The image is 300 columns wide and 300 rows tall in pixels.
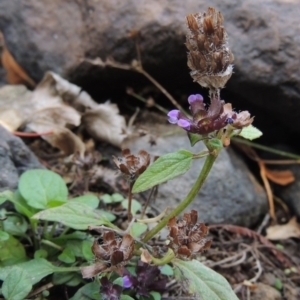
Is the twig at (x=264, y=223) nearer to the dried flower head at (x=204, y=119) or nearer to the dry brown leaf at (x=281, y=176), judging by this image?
the dry brown leaf at (x=281, y=176)

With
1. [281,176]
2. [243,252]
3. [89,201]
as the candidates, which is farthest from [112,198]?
[281,176]

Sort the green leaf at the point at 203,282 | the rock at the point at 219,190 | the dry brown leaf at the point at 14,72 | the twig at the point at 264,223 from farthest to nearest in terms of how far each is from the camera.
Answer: the dry brown leaf at the point at 14,72, the twig at the point at 264,223, the rock at the point at 219,190, the green leaf at the point at 203,282

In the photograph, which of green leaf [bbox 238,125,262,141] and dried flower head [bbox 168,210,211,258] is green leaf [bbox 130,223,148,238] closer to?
dried flower head [bbox 168,210,211,258]

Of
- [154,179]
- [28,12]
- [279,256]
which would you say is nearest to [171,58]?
[28,12]

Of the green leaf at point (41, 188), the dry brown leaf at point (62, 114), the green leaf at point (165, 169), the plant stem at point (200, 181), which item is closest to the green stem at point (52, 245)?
the green leaf at point (41, 188)

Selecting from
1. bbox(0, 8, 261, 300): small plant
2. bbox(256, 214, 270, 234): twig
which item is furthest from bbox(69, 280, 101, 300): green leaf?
bbox(256, 214, 270, 234): twig

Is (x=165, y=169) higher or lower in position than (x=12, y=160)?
higher

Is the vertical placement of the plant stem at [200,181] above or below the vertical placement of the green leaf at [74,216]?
above

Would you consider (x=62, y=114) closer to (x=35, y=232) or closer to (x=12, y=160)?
(x=12, y=160)
